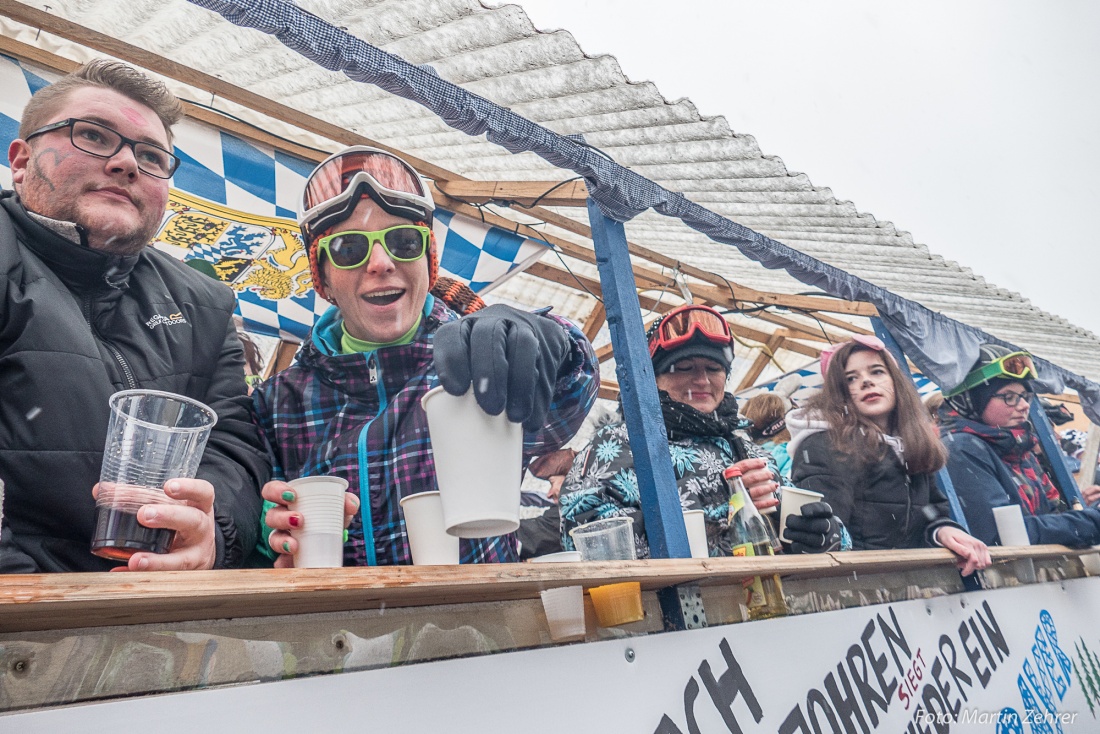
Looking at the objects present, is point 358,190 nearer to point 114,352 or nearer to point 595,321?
point 114,352

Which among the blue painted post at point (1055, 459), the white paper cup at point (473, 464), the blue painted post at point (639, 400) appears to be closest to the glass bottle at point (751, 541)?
the blue painted post at point (639, 400)

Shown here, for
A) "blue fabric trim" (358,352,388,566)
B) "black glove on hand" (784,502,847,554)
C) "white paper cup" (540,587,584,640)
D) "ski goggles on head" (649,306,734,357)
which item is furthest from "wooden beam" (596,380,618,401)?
"white paper cup" (540,587,584,640)

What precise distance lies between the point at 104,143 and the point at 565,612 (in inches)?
56.2

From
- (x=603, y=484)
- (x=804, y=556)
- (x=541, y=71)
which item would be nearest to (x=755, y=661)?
(x=804, y=556)

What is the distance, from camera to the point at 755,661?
1.90 m

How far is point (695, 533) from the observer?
6.97 feet

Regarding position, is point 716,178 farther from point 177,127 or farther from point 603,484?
point 177,127

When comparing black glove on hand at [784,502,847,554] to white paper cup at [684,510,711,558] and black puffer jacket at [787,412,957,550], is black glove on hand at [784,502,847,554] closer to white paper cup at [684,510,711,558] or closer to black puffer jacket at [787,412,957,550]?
white paper cup at [684,510,711,558]

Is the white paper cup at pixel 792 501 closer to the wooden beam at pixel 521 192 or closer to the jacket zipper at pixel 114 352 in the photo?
the wooden beam at pixel 521 192

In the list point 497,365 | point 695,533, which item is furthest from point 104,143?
point 695,533

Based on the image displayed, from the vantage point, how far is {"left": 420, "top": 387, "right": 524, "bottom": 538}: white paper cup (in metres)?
1.13

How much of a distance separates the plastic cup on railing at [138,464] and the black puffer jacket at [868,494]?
8.71ft

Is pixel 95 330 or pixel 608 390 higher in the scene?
pixel 95 330

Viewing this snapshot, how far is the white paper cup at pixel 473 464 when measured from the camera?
1.13 metres
